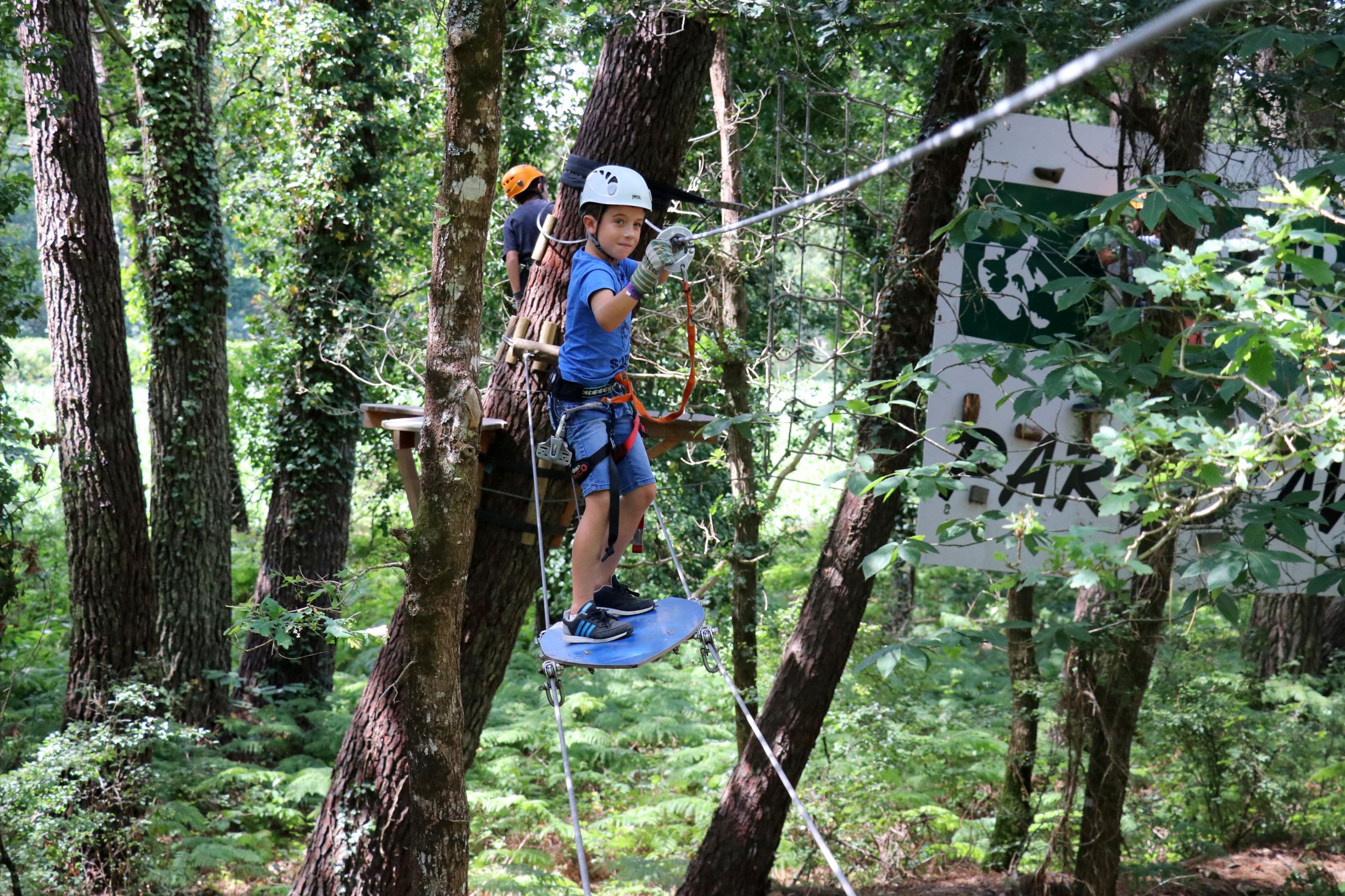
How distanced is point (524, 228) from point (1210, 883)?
571 centimetres

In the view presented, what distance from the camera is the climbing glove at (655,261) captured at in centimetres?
310

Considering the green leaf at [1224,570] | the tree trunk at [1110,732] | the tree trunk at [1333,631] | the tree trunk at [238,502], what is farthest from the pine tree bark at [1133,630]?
the tree trunk at [238,502]

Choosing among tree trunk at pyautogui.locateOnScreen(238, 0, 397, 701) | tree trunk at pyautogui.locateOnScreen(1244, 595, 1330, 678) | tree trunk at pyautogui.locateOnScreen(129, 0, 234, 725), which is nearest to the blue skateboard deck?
tree trunk at pyautogui.locateOnScreen(129, 0, 234, 725)

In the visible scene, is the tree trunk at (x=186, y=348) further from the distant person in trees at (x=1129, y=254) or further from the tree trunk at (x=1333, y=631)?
the tree trunk at (x=1333, y=631)

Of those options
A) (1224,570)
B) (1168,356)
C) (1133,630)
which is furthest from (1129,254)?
(1224,570)

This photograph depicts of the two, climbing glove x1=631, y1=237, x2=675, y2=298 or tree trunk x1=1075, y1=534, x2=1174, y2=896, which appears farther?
tree trunk x1=1075, y1=534, x2=1174, y2=896

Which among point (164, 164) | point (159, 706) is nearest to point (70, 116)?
point (164, 164)

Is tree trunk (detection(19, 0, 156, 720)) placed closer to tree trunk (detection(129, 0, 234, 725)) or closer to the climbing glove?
tree trunk (detection(129, 0, 234, 725))

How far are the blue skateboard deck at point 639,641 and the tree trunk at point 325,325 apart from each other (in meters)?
5.71

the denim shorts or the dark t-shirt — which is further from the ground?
the dark t-shirt

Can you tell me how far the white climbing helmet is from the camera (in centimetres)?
358

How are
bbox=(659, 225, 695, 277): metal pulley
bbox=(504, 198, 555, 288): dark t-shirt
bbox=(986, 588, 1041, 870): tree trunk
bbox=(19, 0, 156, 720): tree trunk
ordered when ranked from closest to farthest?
bbox=(659, 225, 695, 277): metal pulley, bbox=(504, 198, 555, 288): dark t-shirt, bbox=(986, 588, 1041, 870): tree trunk, bbox=(19, 0, 156, 720): tree trunk

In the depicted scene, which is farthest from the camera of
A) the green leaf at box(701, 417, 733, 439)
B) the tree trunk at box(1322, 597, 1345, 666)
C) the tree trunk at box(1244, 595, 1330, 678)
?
the tree trunk at box(1322, 597, 1345, 666)

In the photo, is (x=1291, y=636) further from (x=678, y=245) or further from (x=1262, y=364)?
(x=678, y=245)
